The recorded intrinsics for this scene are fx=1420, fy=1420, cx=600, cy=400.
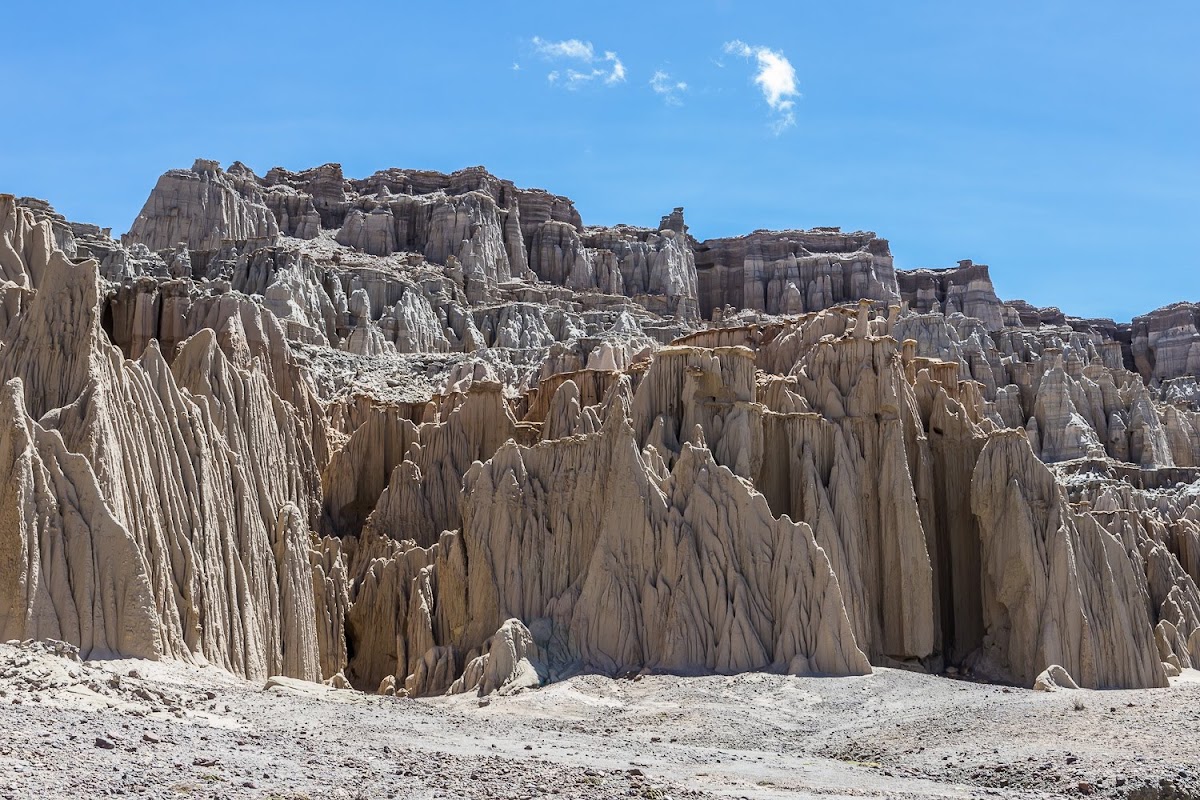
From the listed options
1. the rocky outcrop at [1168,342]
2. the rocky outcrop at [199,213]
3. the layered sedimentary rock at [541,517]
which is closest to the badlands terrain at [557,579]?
the layered sedimentary rock at [541,517]

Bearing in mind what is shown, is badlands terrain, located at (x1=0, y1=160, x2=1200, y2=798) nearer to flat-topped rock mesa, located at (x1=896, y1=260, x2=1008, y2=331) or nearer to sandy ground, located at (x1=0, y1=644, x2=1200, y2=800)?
sandy ground, located at (x1=0, y1=644, x2=1200, y2=800)

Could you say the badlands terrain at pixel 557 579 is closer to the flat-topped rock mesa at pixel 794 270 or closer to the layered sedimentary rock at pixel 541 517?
the layered sedimentary rock at pixel 541 517

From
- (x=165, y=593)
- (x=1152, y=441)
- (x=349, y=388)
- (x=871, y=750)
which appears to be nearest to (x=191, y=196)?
(x=349, y=388)

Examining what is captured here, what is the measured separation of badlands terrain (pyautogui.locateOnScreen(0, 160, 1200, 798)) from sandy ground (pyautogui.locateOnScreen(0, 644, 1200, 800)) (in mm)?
94

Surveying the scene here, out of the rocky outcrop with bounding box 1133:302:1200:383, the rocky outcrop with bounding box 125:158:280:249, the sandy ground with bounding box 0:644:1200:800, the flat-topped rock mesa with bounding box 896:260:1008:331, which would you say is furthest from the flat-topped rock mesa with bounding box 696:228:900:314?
the sandy ground with bounding box 0:644:1200:800

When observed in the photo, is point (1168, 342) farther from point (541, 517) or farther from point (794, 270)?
point (541, 517)

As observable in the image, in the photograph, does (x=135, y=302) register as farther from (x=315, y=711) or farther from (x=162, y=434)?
(x=315, y=711)

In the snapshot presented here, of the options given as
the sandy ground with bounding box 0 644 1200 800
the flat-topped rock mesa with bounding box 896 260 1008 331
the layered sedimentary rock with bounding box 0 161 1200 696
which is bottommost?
the sandy ground with bounding box 0 644 1200 800

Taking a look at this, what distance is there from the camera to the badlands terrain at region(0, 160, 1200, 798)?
2039 centimetres

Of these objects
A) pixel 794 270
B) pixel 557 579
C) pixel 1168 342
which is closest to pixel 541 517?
pixel 557 579

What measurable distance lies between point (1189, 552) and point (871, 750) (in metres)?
30.5

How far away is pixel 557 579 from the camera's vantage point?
33125 mm

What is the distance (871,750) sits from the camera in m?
23.9

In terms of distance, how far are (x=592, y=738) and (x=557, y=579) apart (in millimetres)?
9990
